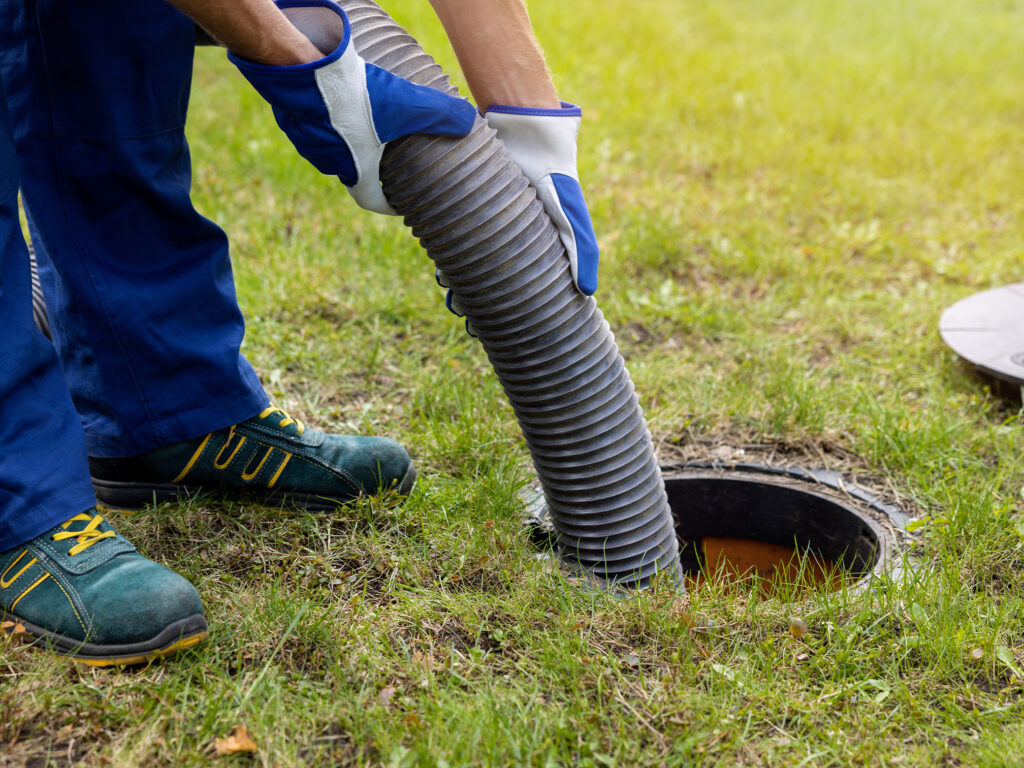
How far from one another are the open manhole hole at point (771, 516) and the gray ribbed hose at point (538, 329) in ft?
0.88

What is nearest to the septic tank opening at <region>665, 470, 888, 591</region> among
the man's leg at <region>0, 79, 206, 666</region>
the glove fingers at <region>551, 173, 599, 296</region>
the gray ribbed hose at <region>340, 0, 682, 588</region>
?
the gray ribbed hose at <region>340, 0, 682, 588</region>

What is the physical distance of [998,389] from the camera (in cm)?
285

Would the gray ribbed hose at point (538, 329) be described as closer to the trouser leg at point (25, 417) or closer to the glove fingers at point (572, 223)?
the glove fingers at point (572, 223)

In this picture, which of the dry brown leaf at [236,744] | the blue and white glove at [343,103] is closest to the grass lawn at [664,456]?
the dry brown leaf at [236,744]

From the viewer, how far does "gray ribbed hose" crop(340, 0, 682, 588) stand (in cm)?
175

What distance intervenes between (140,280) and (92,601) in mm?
707

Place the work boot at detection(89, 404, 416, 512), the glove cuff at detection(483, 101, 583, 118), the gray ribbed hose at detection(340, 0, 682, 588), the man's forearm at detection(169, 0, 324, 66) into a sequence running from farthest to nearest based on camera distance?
1. the work boot at detection(89, 404, 416, 512)
2. the glove cuff at detection(483, 101, 583, 118)
3. the gray ribbed hose at detection(340, 0, 682, 588)
4. the man's forearm at detection(169, 0, 324, 66)

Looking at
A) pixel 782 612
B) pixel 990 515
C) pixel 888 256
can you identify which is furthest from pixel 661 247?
pixel 782 612

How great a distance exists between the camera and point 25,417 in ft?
5.45

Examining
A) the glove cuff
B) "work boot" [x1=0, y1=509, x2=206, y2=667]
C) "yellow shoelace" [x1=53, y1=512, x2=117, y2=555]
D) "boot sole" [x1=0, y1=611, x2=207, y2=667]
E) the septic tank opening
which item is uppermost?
the glove cuff

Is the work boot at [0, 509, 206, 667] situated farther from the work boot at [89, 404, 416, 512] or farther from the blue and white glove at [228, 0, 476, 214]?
the blue and white glove at [228, 0, 476, 214]

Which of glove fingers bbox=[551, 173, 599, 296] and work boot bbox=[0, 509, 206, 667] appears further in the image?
glove fingers bbox=[551, 173, 599, 296]

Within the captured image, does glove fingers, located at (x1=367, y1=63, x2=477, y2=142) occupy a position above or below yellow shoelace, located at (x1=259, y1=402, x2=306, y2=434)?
above

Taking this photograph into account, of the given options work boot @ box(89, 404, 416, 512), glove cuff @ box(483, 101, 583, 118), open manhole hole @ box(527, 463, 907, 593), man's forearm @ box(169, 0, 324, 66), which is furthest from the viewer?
open manhole hole @ box(527, 463, 907, 593)
